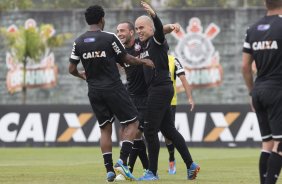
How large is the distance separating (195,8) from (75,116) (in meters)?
14.4

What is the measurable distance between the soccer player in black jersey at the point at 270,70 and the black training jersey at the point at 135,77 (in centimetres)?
426

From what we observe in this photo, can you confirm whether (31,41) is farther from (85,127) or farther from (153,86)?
(153,86)

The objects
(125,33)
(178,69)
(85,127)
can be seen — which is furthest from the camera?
(85,127)

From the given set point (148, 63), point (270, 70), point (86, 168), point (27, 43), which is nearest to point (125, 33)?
point (148, 63)

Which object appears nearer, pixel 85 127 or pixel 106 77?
pixel 106 77

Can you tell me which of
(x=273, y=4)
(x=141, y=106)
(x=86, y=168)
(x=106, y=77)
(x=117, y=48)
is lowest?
(x=86, y=168)

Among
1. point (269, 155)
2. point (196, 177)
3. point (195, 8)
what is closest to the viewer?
point (269, 155)

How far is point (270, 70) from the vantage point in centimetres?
1007

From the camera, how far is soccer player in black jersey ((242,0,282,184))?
998cm

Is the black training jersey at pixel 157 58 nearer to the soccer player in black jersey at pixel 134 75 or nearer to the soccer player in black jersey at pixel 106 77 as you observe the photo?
the soccer player in black jersey at pixel 106 77

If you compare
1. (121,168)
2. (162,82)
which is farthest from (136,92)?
(121,168)

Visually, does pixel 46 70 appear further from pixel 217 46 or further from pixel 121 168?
pixel 121 168

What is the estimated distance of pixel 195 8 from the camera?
1634 inches

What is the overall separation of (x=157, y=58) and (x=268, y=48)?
3.57 m
